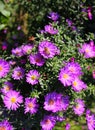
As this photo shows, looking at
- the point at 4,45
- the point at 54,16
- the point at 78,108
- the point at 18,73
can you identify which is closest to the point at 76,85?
the point at 78,108

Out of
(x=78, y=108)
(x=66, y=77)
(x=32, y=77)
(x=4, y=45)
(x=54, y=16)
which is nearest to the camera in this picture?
(x=66, y=77)

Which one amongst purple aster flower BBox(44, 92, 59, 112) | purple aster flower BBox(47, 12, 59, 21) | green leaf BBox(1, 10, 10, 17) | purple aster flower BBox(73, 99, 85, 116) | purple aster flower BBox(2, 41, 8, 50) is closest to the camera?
purple aster flower BBox(44, 92, 59, 112)

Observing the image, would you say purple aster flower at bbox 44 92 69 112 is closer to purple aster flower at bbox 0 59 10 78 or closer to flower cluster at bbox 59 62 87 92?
flower cluster at bbox 59 62 87 92

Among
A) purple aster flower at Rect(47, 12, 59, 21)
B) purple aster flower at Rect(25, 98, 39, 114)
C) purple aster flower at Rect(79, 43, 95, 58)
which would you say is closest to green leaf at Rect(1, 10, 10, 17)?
purple aster flower at Rect(47, 12, 59, 21)

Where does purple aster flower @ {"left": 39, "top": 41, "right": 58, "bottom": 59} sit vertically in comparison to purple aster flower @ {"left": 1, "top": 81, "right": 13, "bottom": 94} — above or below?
above

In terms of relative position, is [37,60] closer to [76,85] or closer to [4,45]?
[76,85]

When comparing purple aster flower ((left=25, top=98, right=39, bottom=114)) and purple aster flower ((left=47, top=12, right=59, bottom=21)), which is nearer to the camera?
purple aster flower ((left=25, top=98, right=39, bottom=114))
